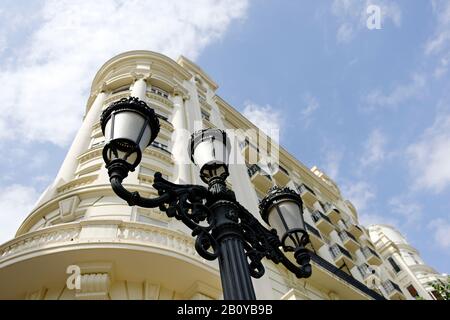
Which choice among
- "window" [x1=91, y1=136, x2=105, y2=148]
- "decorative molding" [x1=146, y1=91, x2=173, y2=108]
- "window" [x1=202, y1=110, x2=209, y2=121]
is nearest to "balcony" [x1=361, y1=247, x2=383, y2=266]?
"window" [x1=202, y1=110, x2=209, y2=121]

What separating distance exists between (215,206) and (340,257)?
14.7 m

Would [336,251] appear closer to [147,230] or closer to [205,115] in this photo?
[205,115]

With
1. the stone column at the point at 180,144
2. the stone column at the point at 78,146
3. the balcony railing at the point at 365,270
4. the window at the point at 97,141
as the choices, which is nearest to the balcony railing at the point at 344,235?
the balcony railing at the point at 365,270

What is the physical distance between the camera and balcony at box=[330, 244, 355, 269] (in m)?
16.7

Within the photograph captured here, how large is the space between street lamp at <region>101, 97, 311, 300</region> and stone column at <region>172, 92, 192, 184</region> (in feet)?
19.1

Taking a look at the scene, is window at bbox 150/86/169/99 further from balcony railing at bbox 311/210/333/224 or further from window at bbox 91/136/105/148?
balcony railing at bbox 311/210/333/224

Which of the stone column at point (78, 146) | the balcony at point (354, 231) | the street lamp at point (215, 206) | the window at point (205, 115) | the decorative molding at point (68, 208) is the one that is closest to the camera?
the street lamp at point (215, 206)

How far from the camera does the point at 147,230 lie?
7898 mm

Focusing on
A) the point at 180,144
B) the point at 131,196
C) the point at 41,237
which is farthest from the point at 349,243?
the point at 131,196

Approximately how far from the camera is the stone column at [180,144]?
11.3 metres

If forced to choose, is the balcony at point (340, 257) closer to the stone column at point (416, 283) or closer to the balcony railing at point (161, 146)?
the balcony railing at point (161, 146)

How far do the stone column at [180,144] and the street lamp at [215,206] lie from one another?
584cm

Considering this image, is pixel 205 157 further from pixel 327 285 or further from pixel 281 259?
pixel 327 285
